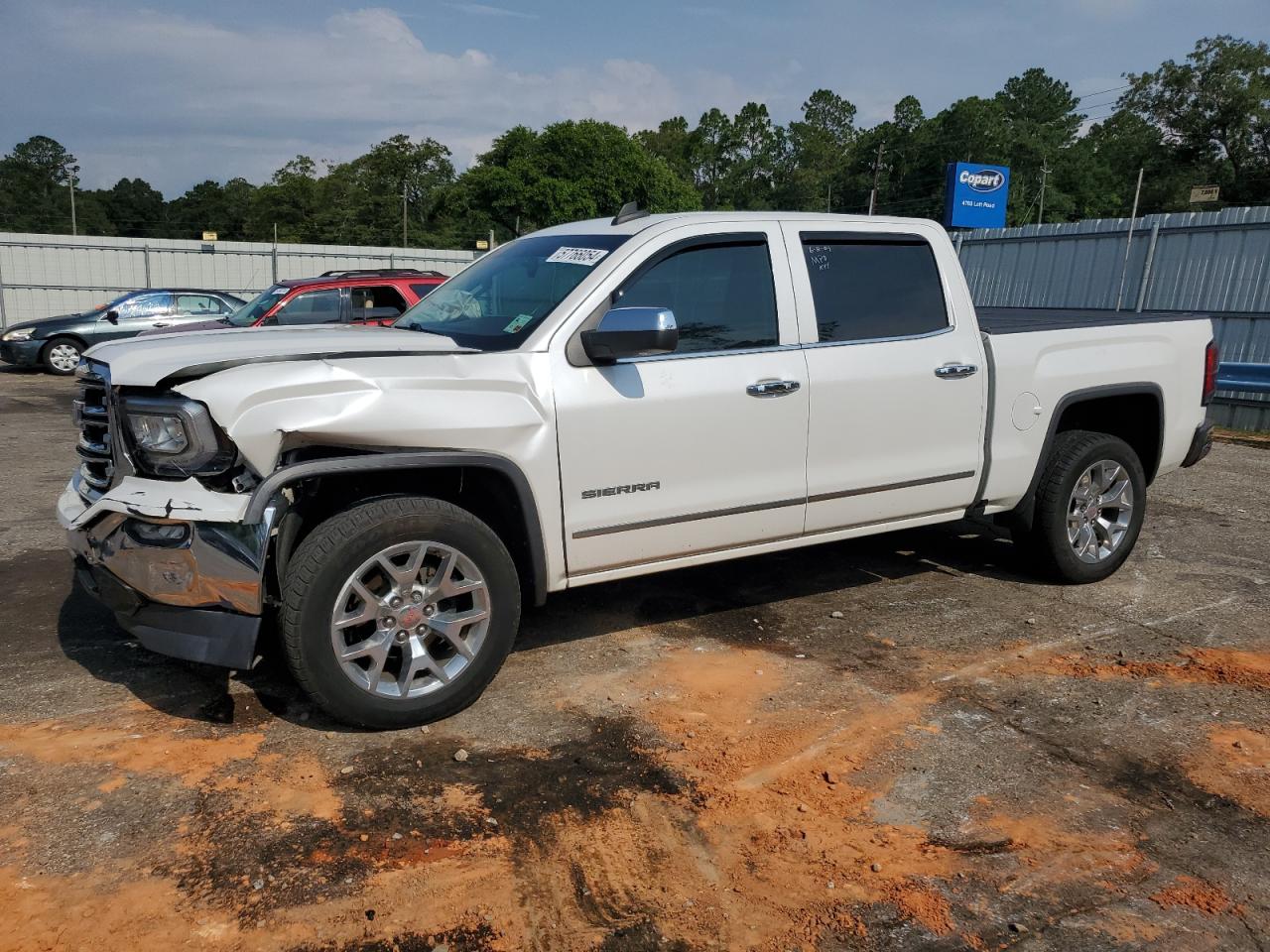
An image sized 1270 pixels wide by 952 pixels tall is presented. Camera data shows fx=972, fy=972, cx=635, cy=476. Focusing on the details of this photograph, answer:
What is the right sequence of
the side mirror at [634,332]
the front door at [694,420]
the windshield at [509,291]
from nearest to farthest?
the side mirror at [634,332] → the front door at [694,420] → the windshield at [509,291]

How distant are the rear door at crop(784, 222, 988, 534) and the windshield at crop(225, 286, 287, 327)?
29.3 ft

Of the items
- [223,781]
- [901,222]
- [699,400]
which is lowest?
[223,781]

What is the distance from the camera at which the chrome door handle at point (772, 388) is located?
4.23m

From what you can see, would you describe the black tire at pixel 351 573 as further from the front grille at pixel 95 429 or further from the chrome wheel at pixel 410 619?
the front grille at pixel 95 429

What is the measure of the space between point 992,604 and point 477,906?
358 cm

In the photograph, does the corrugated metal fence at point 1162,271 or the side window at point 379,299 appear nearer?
the side window at point 379,299

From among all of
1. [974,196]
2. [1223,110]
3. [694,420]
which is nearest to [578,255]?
[694,420]

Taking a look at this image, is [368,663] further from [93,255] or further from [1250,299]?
[93,255]

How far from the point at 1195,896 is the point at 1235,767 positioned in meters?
0.98

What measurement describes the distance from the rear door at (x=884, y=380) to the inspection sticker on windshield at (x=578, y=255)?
91 cm

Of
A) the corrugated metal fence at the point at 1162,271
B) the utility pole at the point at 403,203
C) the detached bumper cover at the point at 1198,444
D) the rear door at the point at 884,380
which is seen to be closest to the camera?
the rear door at the point at 884,380

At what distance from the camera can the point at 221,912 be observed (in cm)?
261

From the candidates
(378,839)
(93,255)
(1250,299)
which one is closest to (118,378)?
(378,839)

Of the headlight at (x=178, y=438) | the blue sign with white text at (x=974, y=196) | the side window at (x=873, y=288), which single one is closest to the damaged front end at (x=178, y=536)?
the headlight at (x=178, y=438)
